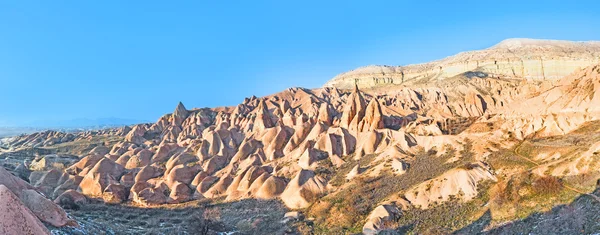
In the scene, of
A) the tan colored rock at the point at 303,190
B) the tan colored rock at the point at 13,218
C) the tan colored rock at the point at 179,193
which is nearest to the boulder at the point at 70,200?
the tan colored rock at the point at 179,193

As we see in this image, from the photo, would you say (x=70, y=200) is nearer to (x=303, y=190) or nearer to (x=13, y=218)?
(x=303, y=190)

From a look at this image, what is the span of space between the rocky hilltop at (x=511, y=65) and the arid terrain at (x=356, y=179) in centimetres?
7194

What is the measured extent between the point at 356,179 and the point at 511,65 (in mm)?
129606

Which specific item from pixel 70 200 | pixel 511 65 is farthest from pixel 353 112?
pixel 511 65

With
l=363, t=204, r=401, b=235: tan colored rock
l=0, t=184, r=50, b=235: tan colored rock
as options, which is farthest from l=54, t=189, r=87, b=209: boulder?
l=363, t=204, r=401, b=235: tan colored rock

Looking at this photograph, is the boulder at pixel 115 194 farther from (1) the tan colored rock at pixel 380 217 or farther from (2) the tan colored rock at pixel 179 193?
(1) the tan colored rock at pixel 380 217

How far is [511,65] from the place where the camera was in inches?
5827

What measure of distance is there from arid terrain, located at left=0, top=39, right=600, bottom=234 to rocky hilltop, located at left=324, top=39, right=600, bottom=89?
71.9 metres

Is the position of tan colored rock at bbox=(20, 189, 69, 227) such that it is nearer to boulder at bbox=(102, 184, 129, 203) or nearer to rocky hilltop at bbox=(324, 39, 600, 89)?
boulder at bbox=(102, 184, 129, 203)

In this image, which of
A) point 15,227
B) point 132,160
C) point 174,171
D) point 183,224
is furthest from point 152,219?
point 132,160

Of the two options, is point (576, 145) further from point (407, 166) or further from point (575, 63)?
point (575, 63)

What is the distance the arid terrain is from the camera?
2728 cm

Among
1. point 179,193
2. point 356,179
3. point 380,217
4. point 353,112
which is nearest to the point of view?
point 380,217

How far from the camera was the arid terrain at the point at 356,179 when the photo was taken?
89.5ft
